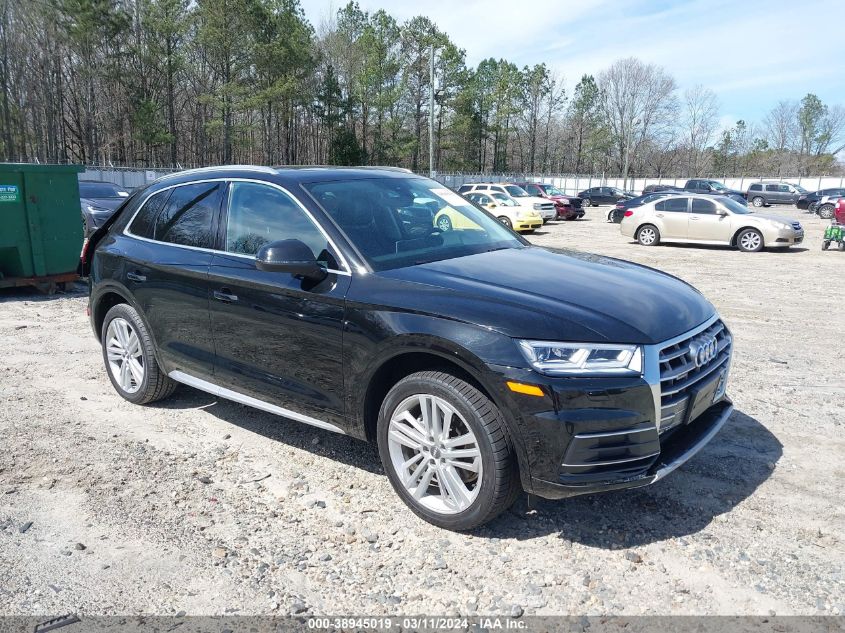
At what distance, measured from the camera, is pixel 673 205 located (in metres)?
19.0

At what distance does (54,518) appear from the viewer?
3.42 metres

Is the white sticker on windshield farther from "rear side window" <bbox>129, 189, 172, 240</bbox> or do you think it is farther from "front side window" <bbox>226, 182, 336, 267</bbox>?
"rear side window" <bbox>129, 189, 172, 240</bbox>

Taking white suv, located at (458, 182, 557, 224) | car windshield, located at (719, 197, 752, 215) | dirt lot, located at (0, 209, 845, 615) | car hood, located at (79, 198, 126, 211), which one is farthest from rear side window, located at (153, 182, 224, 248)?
white suv, located at (458, 182, 557, 224)

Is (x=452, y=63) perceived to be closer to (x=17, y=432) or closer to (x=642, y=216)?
(x=642, y=216)

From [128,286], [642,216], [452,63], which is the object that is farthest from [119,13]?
[128,286]

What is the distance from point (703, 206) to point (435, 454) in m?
17.9

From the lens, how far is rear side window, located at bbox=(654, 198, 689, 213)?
1888cm

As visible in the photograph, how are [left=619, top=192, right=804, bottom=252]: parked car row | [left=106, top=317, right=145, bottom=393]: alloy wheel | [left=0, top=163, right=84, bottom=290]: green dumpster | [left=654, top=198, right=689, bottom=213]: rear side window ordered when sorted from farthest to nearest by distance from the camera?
[left=654, top=198, right=689, bottom=213]: rear side window
[left=619, top=192, right=804, bottom=252]: parked car row
[left=0, top=163, right=84, bottom=290]: green dumpster
[left=106, top=317, right=145, bottom=393]: alloy wheel

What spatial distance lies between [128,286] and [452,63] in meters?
61.6

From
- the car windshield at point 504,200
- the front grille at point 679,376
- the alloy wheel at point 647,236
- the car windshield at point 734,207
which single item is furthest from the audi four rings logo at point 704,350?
the car windshield at point 504,200

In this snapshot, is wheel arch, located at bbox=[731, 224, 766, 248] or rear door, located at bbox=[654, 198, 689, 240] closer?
wheel arch, located at bbox=[731, 224, 766, 248]

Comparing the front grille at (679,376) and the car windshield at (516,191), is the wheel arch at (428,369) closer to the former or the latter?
the front grille at (679,376)

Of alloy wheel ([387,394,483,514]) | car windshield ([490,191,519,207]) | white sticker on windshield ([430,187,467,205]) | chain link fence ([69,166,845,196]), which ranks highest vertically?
chain link fence ([69,166,845,196])

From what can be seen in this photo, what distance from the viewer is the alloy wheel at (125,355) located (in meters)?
4.93
